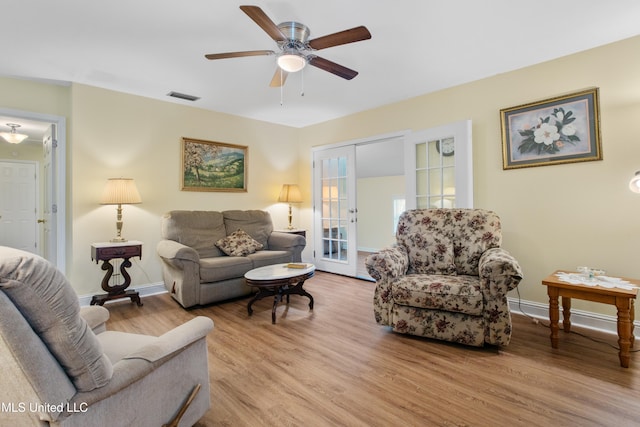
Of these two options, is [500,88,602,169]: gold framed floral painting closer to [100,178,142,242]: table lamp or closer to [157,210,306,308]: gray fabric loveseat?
[157,210,306,308]: gray fabric loveseat

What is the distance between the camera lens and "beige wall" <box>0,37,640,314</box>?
8.69 ft

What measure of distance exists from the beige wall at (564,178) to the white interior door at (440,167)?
0.16 meters

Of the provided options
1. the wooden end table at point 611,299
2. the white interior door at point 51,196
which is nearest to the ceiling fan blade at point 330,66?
the wooden end table at point 611,299

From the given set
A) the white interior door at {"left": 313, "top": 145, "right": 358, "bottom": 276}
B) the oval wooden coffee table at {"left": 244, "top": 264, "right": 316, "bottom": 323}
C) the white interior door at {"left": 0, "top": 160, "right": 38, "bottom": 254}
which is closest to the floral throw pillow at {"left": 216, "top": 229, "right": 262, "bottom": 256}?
the oval wooden coffee table at {"left": 244, "top": 264, "right": 316, "bottom": 323}

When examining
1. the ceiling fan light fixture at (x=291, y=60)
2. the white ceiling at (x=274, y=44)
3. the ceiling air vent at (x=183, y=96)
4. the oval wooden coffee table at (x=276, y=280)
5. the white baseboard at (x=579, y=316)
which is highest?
the ceiling air vent at (x=183, y=96)

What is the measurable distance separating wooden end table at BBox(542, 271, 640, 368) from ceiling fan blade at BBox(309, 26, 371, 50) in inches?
87.2

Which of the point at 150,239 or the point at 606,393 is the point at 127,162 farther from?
the point at 606,393

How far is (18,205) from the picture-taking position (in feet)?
19.3

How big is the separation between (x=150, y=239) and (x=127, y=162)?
987 millimetres

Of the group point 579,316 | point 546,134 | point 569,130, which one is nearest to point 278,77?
point 546,134

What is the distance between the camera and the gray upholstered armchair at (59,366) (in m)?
0.83

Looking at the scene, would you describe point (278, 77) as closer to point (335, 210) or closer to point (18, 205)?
point (335, 210)

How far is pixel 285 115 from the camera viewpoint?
4832mm

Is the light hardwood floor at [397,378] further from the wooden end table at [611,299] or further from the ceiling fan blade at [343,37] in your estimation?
the ceiling fan blade at [343,37]
